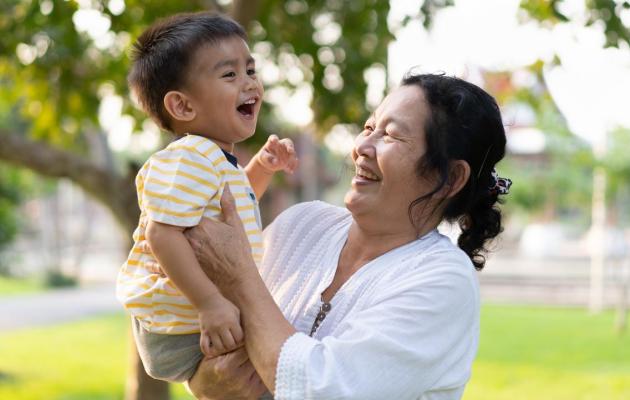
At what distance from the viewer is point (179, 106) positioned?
195 centimetres

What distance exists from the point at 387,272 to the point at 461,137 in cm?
34

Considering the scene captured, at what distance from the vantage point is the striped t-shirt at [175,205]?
1.81m

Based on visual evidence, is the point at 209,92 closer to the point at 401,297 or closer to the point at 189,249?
the point at 189,249

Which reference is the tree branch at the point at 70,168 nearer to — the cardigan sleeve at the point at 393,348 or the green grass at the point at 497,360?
the cardigan sleeve at the point at 393,348

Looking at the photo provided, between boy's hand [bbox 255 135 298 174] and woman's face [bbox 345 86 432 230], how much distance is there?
A: 32 cm

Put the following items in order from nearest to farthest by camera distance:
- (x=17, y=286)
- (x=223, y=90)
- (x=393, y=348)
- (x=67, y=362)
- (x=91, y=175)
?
(x=393, y=348), (x=223, y=90), (x=91, y=175), (x=67, y=362), (x=17, y=286)

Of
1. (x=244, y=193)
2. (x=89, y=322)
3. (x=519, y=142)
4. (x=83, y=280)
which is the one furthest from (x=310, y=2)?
(x=519, y=142)

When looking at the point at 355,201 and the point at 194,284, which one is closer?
the point at 194,284

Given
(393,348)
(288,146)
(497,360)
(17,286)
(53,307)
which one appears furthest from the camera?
(17,286)

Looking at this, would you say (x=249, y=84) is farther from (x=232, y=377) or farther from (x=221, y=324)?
(x=232, y=377)

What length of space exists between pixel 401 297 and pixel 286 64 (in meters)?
5.29

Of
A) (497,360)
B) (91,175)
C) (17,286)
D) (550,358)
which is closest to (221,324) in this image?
(91,175)

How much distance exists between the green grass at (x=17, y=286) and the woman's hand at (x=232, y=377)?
56.9ft

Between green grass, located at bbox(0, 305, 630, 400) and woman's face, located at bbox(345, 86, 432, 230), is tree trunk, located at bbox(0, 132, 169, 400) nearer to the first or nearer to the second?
woman's face, located at bbox(345, 86, 432, 230)
